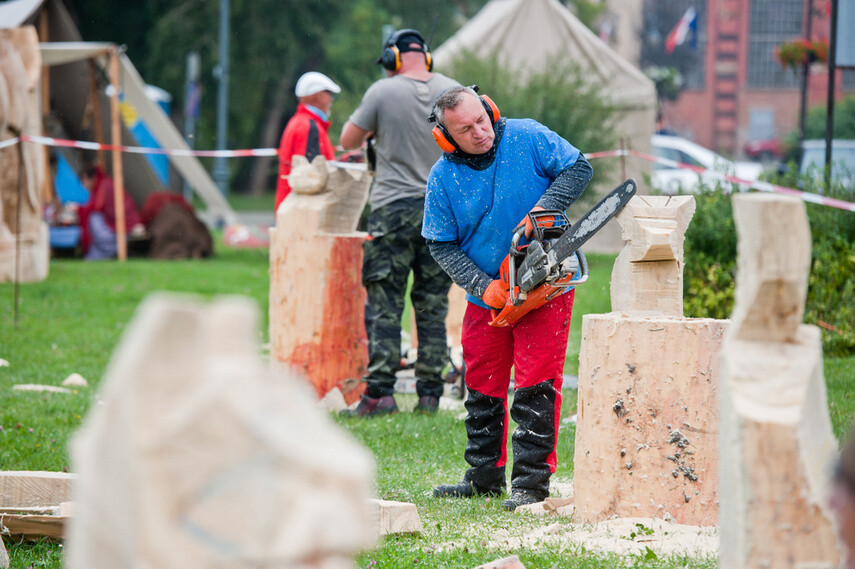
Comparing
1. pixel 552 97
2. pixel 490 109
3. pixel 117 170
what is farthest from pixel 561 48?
pixel 490 109

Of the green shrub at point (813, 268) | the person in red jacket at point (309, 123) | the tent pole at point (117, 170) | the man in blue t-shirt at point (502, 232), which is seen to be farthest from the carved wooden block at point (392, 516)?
the tent pole at point (117, 170)

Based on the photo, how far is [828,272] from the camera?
6926 millimetres

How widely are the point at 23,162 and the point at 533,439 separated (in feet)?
27.0

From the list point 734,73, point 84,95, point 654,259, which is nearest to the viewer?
point 654,259

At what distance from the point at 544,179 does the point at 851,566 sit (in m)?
2.71

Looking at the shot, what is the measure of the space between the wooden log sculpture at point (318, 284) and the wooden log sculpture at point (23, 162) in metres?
5.61

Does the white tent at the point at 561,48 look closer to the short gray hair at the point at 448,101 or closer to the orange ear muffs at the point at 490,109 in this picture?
the orange ear muffs at the point at 490,109

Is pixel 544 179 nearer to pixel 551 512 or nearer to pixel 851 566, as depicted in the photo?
pixel 551 512

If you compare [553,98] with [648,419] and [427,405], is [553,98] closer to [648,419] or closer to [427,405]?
[427,405]

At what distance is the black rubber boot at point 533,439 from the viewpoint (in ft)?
12.9

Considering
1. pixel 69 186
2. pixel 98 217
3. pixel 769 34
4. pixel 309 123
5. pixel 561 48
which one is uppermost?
pixel 769 34

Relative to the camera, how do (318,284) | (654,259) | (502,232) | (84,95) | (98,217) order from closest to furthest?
(654,259)
(502,232)
(318,284)
(98,217)
(84,95)

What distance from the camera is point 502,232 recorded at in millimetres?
3988

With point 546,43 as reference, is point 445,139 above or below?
below
